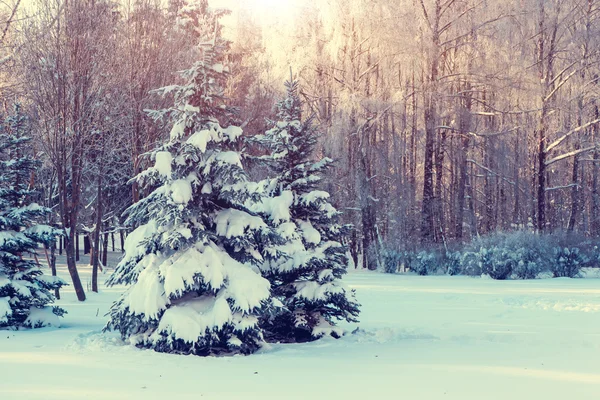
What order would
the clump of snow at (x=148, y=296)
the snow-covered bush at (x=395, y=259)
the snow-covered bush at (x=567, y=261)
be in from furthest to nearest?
the snow-covered bush at (x=395, y=259), the snow-covered bush at (x=567, y=261), the clump of snow at (x=148, y=296)

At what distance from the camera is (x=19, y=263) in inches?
454

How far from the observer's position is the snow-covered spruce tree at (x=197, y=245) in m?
8.59

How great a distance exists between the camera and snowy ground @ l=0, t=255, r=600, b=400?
21.9 feet

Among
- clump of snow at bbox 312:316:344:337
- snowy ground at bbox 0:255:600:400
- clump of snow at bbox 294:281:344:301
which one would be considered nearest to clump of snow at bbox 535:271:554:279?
snowy ground at bbox 0:255:600:400

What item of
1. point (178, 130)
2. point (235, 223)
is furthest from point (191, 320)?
point (178, 130)

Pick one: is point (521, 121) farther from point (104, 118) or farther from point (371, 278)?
point (104, 118)

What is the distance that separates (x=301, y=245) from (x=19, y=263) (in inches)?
221

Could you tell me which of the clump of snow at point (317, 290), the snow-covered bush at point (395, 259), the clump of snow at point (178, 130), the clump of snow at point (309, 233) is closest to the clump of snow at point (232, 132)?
the clump of snow at point (178, 130)

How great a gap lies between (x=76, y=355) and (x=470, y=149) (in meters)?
24.3

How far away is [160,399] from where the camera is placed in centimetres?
622

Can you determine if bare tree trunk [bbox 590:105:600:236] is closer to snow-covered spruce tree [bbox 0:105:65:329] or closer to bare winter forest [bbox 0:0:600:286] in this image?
bare winter forest [bbox 0:0:600:286]

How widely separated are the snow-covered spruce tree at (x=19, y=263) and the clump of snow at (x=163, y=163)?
3992 millimetres

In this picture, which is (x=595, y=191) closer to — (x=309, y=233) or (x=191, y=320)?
(x=309, y=233)

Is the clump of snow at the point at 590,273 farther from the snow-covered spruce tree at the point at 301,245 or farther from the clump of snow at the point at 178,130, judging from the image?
the clump of snow at the point at 178,130
